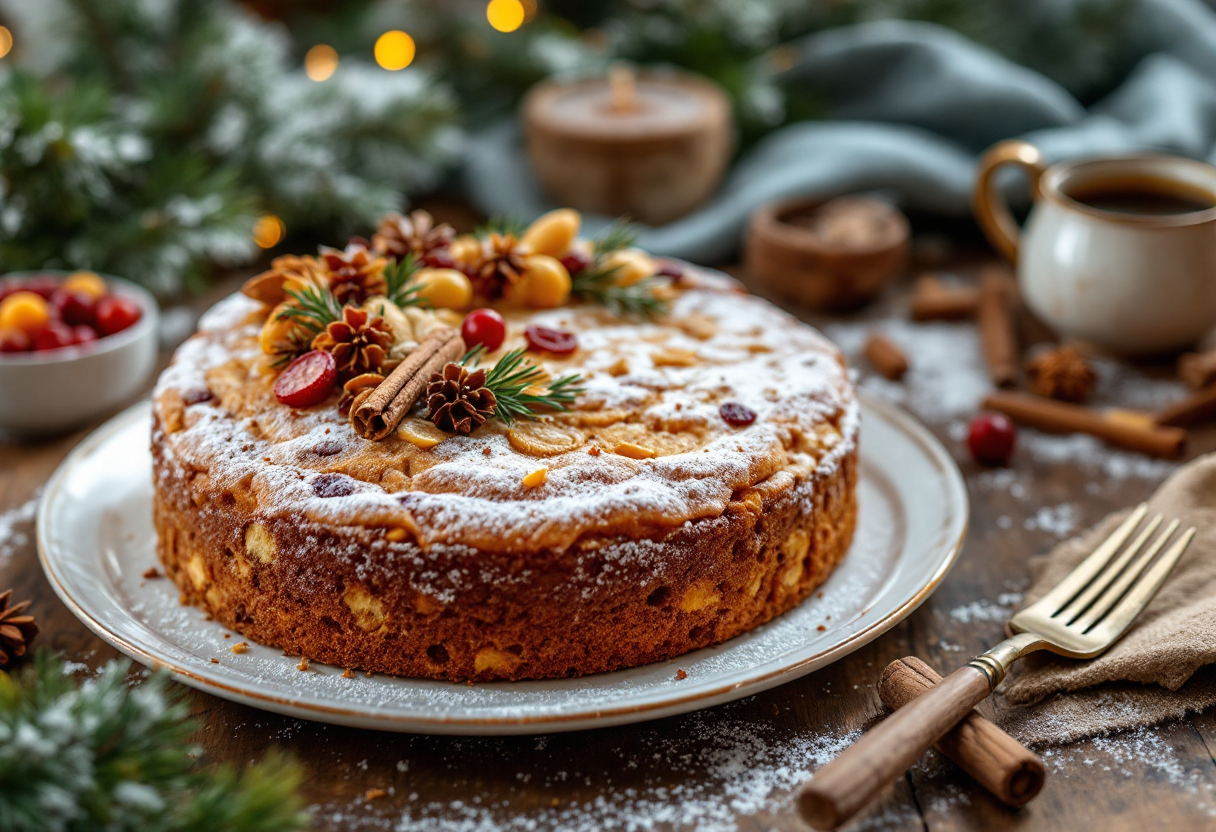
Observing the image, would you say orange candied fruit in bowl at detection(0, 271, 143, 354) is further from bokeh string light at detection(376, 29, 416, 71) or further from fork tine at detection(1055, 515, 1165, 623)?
fork tine at detection(1055, 515, 1165, 623)

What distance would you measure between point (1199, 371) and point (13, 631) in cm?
305

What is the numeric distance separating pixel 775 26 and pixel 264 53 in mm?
2132

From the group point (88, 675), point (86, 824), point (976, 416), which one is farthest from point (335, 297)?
point (976, 416)

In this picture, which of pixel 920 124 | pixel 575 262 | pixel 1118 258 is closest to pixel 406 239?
pixel 575 262

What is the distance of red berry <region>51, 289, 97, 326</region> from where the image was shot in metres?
3.12

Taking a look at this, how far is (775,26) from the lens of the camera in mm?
4773

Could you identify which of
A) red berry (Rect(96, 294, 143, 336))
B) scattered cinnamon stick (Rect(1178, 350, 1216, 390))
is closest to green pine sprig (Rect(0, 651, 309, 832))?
red berry (Rect(96, 294, 143, 336))

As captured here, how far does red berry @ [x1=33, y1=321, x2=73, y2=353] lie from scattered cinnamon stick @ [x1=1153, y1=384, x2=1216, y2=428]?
299cm

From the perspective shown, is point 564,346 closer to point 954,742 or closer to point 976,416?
point 954,742

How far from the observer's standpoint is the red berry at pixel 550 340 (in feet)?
7.88

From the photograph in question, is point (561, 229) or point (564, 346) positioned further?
point (561, 229)

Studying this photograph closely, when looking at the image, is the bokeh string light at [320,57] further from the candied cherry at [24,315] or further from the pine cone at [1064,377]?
the pine cone at [1064,377]

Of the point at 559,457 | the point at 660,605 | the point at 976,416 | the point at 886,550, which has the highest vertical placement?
the point at 559,457

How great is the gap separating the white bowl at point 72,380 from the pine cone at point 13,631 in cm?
90
